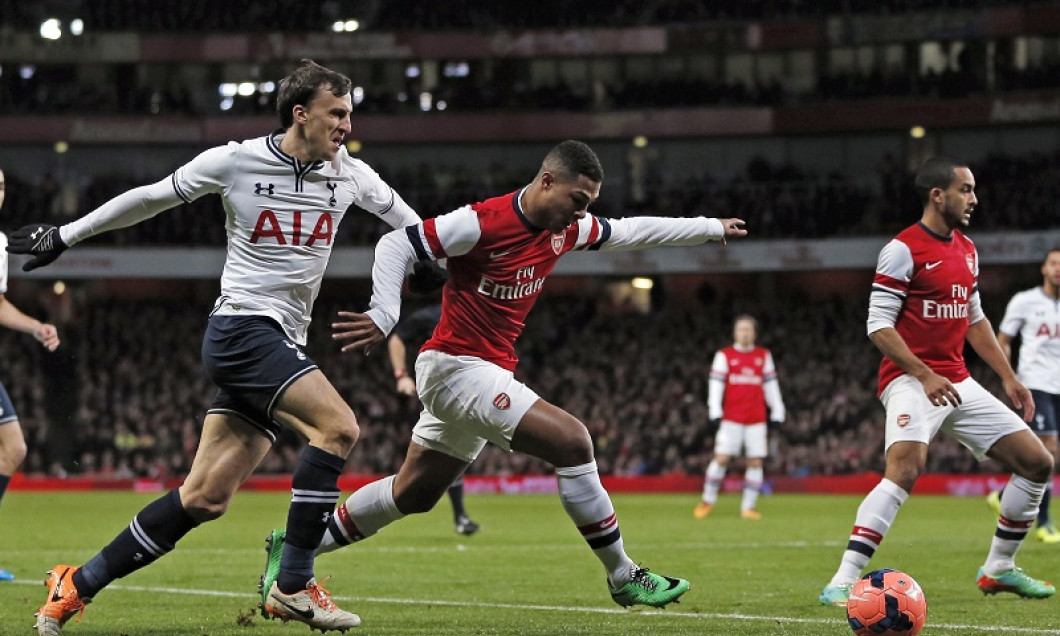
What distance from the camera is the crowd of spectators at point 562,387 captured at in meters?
31.7

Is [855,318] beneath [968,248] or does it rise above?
beneath

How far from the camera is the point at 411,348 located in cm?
1642

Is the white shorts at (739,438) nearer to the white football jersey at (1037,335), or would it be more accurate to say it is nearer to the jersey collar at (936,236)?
the white football jersey at (1037,335)

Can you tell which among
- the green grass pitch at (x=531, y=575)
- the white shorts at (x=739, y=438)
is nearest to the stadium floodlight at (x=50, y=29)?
the green grass pitch at (x=531, y=575)

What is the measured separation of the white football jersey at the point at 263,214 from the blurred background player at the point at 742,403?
12678 mm

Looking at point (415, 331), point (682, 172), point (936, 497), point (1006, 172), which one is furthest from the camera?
point (682, 172)

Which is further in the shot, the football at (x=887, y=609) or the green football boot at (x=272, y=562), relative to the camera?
the green football boot at (x=272, y=562)

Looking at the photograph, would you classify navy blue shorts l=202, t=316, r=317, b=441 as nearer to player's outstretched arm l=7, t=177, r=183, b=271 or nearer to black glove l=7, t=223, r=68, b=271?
player's outstretched arm l=7, t=177, r=183, b=271

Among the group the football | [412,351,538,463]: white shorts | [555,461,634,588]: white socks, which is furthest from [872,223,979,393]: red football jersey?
[412,351,538,463]: white shorts

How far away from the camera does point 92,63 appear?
42906 millimetres

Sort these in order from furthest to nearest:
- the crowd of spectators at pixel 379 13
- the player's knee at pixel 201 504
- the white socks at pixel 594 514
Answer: the crowd of spectators at pixel 379 13 < the white socks at pixel 594 514 < the player's knee at pixel 201 504

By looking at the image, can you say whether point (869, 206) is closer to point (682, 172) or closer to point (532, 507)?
point (682, 172)

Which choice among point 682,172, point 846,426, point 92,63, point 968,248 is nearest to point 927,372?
point 968,248

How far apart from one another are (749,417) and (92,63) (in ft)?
94.8
